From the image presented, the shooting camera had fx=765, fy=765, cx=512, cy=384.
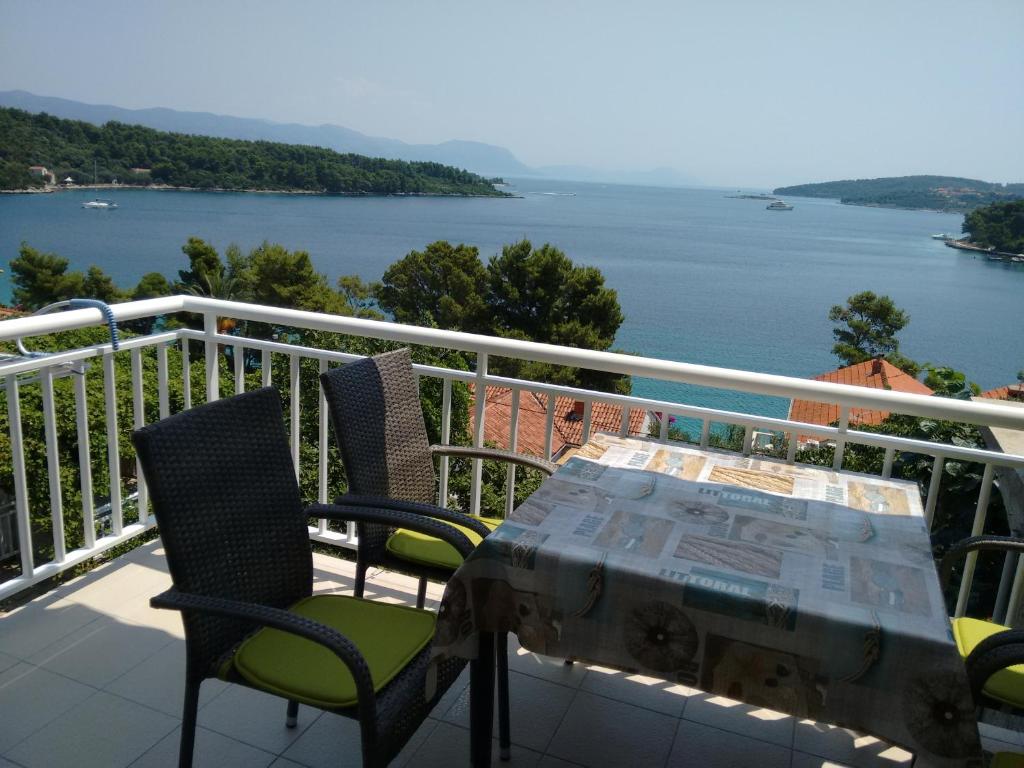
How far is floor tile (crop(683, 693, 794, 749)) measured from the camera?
7.43 feet

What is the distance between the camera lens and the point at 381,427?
2332mm

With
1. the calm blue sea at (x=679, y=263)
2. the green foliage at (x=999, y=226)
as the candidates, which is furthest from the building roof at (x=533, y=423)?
the green foliage at (x=999, y=226)

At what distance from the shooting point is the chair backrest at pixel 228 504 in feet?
5.27

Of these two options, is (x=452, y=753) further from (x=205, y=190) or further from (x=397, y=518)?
(x=205, y=190)

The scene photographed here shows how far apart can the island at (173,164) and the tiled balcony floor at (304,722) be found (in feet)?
147

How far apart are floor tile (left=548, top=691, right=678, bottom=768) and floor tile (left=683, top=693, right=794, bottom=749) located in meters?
0.11

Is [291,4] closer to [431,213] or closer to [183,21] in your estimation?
[183,21]

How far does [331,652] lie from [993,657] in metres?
1.35

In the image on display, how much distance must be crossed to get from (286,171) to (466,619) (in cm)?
6051

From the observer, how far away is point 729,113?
7062cm

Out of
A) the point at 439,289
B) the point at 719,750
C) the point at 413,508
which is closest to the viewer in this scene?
the point at 413,508

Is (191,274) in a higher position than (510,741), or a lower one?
lower

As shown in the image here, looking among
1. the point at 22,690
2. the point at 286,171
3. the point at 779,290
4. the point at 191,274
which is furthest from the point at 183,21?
the point at 22,690

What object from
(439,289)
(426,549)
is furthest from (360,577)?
(439,289)
